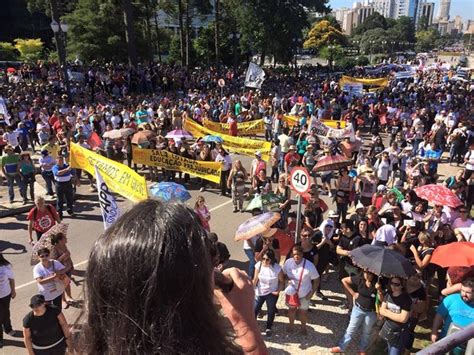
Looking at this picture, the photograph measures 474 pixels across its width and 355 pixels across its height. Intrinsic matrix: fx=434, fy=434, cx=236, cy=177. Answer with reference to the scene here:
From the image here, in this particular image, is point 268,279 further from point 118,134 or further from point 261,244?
point 118,134

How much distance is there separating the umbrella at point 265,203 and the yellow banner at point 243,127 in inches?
333

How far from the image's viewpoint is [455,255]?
5762mm

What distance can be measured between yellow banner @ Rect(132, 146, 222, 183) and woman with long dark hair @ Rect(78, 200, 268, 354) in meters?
10.9

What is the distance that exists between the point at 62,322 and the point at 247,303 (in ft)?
12.5

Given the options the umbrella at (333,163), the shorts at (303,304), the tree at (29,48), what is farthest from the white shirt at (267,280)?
the tree at (29,48)

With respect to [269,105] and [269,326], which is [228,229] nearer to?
[269,326]

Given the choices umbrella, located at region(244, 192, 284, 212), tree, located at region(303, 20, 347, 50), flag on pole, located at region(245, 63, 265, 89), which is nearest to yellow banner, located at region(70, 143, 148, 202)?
umbrella, located at region(244, 192, 284, 212)

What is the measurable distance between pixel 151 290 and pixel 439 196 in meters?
7.93

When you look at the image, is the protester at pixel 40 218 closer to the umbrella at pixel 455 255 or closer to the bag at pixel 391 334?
the bag at pixel 391 334

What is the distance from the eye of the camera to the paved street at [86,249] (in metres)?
6.30

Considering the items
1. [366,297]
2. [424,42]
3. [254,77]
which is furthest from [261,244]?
[424,42]

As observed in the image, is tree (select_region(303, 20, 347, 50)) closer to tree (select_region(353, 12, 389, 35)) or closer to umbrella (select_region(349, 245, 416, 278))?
tree (select_region(353, 12, 389, 35))

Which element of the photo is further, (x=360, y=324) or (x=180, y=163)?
(x=180, y=163)

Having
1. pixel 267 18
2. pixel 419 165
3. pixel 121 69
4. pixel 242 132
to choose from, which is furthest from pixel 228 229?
pixel 267 18
